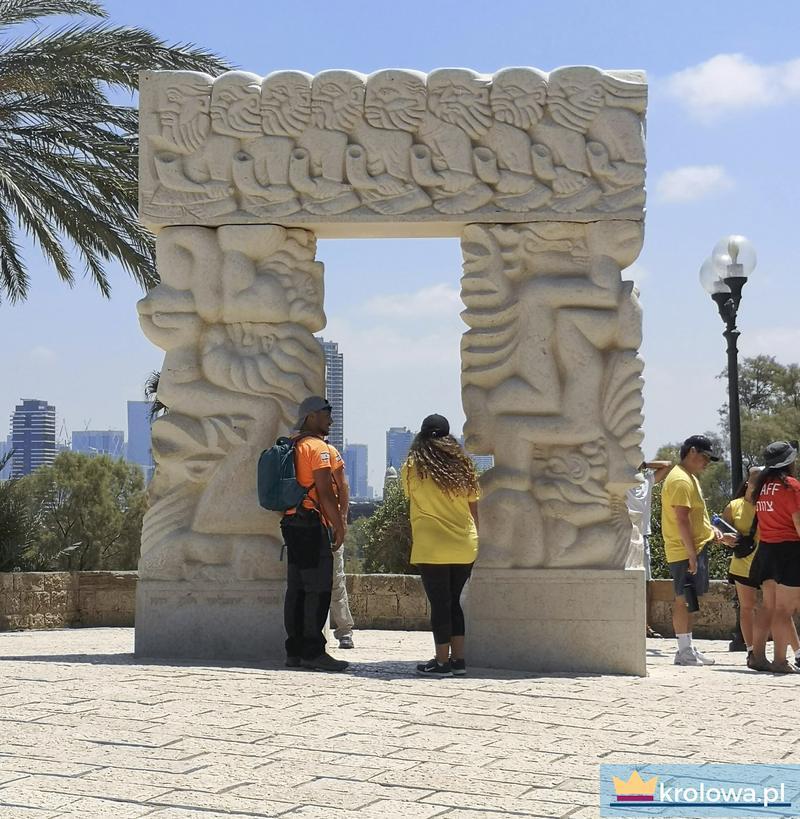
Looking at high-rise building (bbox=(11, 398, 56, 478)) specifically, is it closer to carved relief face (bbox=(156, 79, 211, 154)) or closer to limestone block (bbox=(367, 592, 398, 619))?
limestone block (bbox=(367, 592, 398, 619))

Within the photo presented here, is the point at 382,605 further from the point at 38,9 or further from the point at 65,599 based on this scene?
the point at 38,9

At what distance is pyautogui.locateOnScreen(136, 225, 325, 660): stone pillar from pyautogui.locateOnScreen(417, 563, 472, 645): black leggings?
118cm

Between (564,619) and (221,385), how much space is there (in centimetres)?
261

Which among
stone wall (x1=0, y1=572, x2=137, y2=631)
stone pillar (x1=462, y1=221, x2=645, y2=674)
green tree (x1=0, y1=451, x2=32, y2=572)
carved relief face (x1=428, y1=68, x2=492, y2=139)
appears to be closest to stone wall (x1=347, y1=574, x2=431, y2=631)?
stone wall (x1=0, y1=572, x2=137, y2=631)

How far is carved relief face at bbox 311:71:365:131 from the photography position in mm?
7836

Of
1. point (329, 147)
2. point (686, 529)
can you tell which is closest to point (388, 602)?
point (686, 529)

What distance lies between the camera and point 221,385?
7926 millimetres

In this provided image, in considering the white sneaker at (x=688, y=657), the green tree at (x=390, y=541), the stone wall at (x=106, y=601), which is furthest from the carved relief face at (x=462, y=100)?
the green tree at (x=390, y=541)

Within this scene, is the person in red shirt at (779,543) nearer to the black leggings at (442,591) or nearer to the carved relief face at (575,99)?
the black leggings at (442,591)

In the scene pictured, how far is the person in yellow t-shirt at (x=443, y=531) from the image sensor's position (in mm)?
7051

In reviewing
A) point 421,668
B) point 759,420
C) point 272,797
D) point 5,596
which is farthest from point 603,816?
point 759,420

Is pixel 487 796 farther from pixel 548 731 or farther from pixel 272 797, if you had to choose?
pixel 548 731

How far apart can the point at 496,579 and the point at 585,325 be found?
65.4 inches
